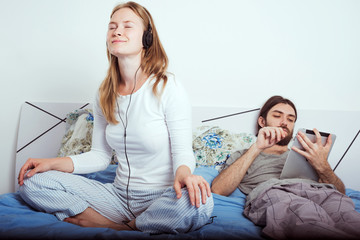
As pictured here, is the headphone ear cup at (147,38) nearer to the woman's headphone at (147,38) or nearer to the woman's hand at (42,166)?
the woman's headphone at (147,38)

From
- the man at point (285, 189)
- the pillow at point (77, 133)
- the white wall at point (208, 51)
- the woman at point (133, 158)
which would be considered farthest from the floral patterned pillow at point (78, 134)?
the man at point (285, 189)

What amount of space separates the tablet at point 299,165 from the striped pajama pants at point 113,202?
1.62 feet

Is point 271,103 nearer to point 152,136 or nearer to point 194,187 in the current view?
point 152,136

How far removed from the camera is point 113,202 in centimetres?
93

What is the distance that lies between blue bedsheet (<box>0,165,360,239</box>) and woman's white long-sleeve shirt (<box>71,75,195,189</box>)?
0.63 ft

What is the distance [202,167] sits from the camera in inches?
53.8

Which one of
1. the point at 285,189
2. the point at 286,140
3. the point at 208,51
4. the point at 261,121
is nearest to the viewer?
the point at 285,189

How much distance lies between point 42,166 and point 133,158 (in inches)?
11.0

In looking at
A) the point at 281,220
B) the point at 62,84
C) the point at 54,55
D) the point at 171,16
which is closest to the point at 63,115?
the point at 62,84

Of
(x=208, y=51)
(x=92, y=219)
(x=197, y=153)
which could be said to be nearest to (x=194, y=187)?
(x=92, y=219)

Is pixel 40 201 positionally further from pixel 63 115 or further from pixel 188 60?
pixel 188 60

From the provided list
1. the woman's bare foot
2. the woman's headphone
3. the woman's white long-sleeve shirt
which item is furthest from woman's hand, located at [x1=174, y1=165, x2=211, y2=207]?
the woman's headphone

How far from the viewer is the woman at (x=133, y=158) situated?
79cm

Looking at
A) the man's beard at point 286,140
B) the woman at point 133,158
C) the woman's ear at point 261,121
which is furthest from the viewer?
the woman's ear at point 261,121
